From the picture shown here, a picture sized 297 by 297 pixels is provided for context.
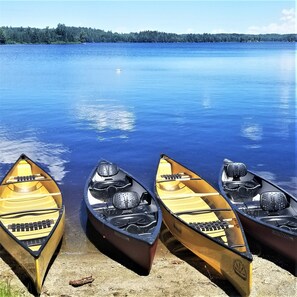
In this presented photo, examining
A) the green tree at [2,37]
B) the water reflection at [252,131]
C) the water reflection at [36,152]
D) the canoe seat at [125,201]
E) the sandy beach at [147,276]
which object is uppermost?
the green tree at [2,37]

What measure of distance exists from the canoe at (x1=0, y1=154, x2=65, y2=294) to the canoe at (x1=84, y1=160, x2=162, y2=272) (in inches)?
47.9

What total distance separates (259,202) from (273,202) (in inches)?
25.8

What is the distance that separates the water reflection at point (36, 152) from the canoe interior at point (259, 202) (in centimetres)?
791

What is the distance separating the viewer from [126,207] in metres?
13.8

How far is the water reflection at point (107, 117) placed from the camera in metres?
29.7

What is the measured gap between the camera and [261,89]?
46531 mm

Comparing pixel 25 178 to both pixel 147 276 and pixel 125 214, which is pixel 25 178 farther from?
pixel 147 276

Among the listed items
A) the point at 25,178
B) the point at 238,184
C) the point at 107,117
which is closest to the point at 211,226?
the point at 238,184

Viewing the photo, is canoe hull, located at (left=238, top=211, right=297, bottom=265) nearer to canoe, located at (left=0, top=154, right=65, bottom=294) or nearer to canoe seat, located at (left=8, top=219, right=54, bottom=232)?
canoe, located at (left=0, top=154, right=65, bottom=294)

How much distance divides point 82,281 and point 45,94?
112 feet

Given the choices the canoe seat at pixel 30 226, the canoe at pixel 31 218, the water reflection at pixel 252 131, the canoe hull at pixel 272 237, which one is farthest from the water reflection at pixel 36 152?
the water reflection at pixel 252 131

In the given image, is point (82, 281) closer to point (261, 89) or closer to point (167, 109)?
point (167, 109)

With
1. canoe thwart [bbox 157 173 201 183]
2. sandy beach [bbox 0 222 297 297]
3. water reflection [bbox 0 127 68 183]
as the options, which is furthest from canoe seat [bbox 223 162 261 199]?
water reflection [bbox 0 127 68 183]

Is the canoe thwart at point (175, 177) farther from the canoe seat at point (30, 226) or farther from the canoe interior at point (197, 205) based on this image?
the canoe seat at point (30, 226)
